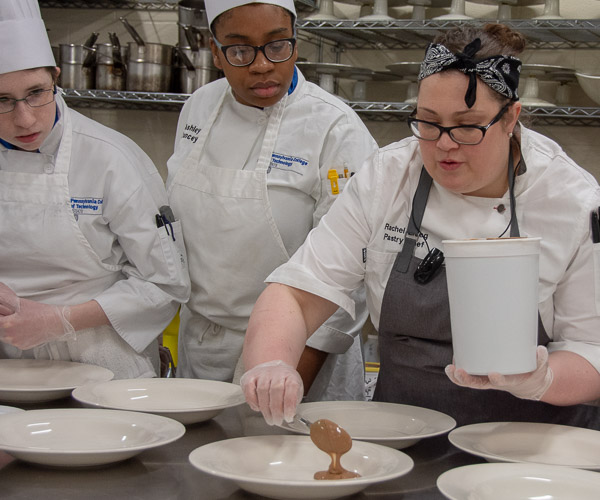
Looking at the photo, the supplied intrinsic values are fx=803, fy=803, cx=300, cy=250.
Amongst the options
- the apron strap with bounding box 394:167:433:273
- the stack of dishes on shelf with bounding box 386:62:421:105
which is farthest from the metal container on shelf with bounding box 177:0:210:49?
the apron strap with bounding box 394:167:433:273

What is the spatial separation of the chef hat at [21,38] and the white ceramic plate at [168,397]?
2.52ft

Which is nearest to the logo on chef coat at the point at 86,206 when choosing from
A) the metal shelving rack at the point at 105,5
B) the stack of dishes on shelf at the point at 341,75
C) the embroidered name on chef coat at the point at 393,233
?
the embroidered name on chef coat at the point at 393,233

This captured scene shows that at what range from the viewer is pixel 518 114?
1472 mm

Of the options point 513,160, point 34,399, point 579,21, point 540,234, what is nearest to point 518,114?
point 513,160

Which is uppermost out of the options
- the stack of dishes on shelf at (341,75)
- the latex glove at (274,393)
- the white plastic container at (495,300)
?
the stack of dishes on shelf at (341,75)

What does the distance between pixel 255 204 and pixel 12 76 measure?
2.10 feet

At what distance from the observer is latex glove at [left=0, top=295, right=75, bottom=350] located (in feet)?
5.64

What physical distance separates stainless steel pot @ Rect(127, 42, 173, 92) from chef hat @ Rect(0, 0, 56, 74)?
1530 millimetres

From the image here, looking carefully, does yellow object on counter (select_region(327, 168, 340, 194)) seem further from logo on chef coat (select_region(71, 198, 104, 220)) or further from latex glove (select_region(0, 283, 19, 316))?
latex glove (select_region(0, 283, 19, 316))

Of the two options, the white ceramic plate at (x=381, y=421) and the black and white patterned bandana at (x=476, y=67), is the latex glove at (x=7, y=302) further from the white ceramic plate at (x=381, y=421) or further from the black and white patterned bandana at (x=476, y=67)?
the black and white patterned bandana at (x=476, y=67)

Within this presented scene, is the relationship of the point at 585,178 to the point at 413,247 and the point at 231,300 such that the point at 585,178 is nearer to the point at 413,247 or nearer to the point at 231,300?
the point at 413,247

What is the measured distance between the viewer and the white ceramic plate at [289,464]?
1015mm

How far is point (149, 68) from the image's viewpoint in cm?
349

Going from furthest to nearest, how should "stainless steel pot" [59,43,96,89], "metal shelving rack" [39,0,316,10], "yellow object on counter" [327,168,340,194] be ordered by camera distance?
"metal shelving rack" [39,0,316,10]
"stainless steel pot" [59,43,96,89]
"yellow object on counter" [327,168,340,194]
